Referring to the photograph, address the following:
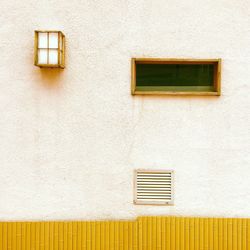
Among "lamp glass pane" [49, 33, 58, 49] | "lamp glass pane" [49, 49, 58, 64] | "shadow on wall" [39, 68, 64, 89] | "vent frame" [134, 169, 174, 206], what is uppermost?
"lamp glass pane" [49, 33, 58, 49]

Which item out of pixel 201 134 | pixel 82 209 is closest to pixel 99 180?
pixel 82 209

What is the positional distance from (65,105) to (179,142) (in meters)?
1.78

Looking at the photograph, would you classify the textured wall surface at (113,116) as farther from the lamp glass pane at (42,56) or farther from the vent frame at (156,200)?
the lamp glass pane at (42,56)

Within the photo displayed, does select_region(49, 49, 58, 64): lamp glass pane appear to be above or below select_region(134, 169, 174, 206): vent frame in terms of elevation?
above

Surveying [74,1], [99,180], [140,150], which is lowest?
[99,180]

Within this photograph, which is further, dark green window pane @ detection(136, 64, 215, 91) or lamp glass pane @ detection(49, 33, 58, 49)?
dark green window pane @ detection(136, 64, 215, 91)

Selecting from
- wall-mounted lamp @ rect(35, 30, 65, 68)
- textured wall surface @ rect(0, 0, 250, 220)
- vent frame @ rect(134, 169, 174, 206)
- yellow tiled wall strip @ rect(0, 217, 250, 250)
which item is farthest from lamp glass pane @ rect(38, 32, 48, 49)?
yellow tiled wall strip @ rect(0, 217, 250, 250)

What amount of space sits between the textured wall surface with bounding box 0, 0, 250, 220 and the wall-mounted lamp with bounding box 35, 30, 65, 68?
246 millimetres

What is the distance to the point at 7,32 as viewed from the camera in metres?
4.93

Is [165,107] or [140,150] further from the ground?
[165,107]

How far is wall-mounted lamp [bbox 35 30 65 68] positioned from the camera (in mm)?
4699

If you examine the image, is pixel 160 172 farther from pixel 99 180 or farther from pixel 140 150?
pixel 99 180

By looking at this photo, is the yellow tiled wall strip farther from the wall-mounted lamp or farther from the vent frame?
the wall-mounted lamp

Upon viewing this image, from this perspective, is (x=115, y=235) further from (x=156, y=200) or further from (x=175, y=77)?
(x=175, y=77)
